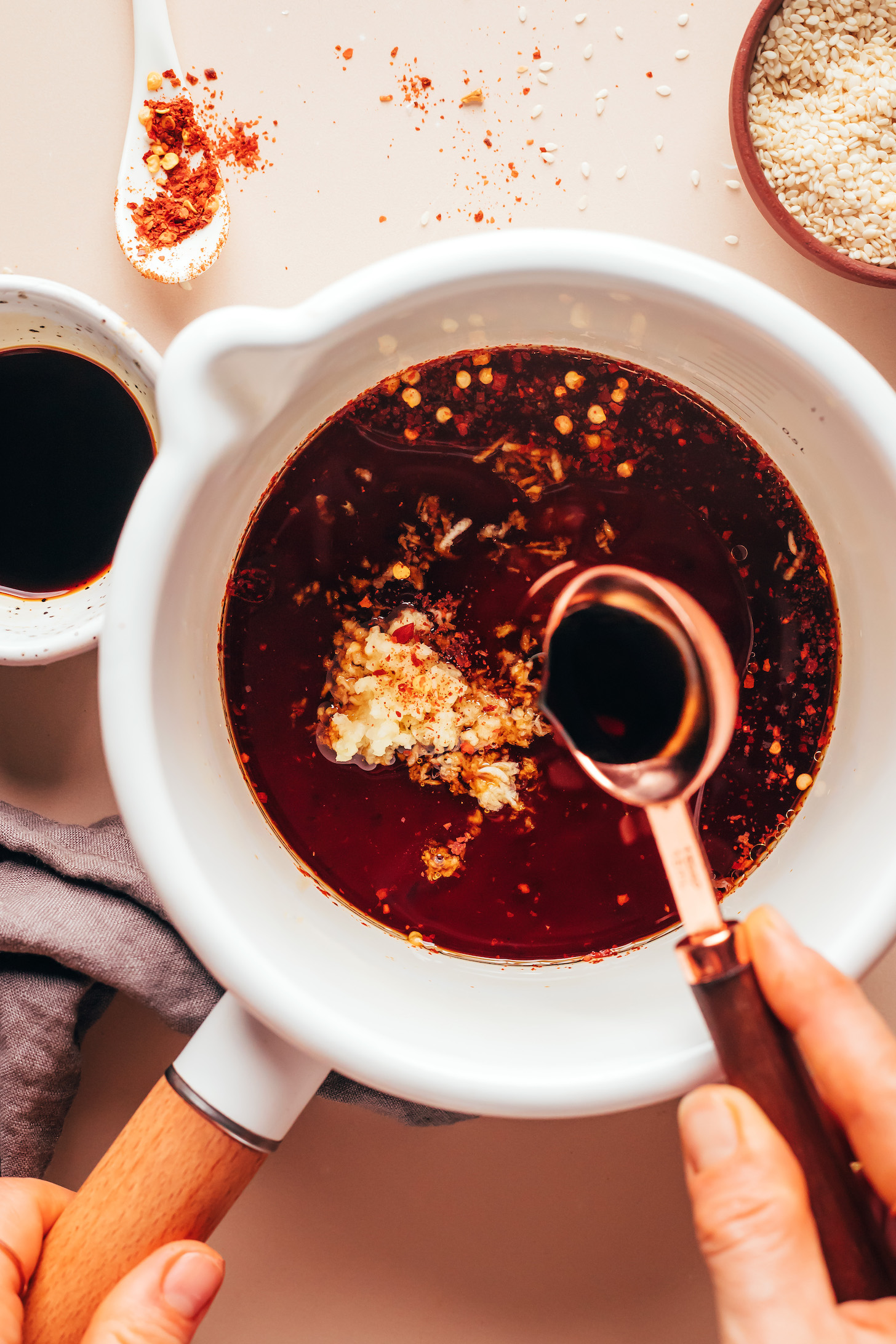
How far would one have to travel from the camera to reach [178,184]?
886 mm

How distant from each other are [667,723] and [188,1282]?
22.6 inches

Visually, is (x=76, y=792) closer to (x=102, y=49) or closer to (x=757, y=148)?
(x=102, y=49)

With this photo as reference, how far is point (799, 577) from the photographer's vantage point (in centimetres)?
83

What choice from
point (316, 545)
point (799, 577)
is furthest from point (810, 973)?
point (316, 545)

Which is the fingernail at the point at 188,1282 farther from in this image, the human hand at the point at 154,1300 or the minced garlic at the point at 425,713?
the minced garlic at the point at 425,713

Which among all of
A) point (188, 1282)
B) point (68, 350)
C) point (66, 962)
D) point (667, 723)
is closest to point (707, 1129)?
point (667, 723)

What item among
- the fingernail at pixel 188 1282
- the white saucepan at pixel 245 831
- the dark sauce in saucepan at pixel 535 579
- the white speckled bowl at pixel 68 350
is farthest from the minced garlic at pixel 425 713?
the fingernail at pixel 188 1282

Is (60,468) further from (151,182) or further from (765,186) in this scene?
(765,186)

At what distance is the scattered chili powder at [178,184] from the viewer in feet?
2.88

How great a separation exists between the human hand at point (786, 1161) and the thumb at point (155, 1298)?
38cm

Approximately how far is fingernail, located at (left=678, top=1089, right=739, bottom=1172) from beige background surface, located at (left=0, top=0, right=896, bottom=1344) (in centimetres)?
44

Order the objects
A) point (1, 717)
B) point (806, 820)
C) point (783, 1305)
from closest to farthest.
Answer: point (783, 1305)
point (806, 820)
point (1, 717)

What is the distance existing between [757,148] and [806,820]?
0.66 meters

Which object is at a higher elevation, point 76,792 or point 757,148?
point 757,148
